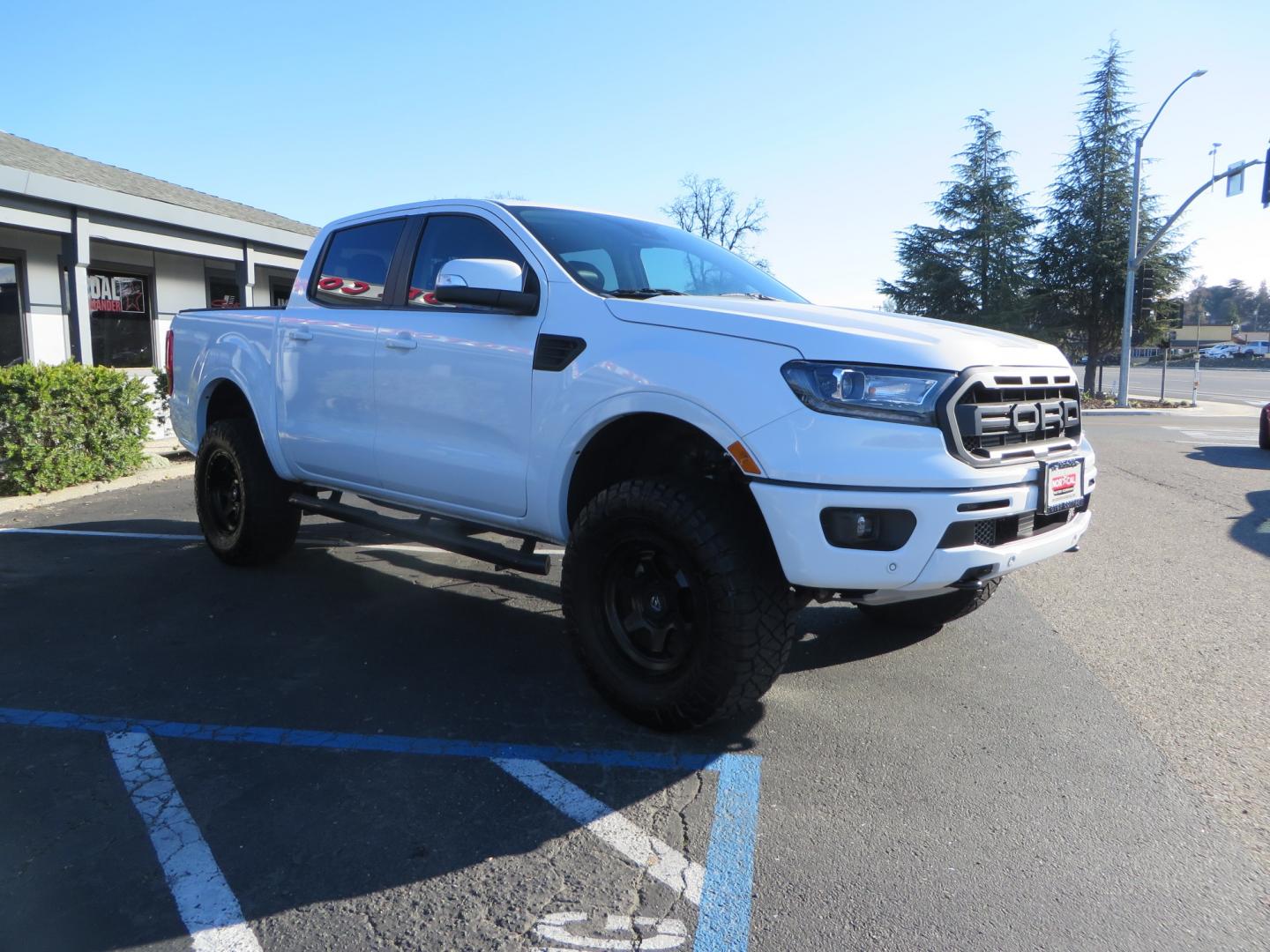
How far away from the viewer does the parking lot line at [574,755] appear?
102 inches

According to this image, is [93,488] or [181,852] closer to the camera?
[181,852]

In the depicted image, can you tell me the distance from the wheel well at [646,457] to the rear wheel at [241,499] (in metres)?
2.61

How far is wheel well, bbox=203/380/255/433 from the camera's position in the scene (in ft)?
19.1

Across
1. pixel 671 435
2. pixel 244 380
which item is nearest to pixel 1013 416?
pixel 671 435

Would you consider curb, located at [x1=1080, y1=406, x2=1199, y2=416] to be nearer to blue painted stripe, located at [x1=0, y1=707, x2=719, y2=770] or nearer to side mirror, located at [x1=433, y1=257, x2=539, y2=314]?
side mirror, located at [x1=433, y1=257, x2=539, y2=314]

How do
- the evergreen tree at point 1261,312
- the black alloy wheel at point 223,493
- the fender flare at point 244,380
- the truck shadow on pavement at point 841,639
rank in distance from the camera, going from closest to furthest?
the truck shadow on pavement at point 841,639
the fender flare at point 244,380
the black alloy wheel at point 223,493
the evergreen tree at point 1261,312

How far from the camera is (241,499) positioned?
5.54 meters

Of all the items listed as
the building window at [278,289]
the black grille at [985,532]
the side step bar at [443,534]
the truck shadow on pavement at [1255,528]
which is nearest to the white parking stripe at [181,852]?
the side step bar at [443,534]

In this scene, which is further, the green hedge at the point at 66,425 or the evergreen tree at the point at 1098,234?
the evergreen tree at the point at 1098,234

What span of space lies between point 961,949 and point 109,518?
7496mm

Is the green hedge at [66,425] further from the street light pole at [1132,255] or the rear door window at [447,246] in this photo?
the street light pole at [1132,255]

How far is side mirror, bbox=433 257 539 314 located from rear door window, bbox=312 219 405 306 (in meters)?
1.08

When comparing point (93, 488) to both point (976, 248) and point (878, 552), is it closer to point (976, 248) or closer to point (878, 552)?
point (878, 552)

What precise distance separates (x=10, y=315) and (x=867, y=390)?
14.0 m
